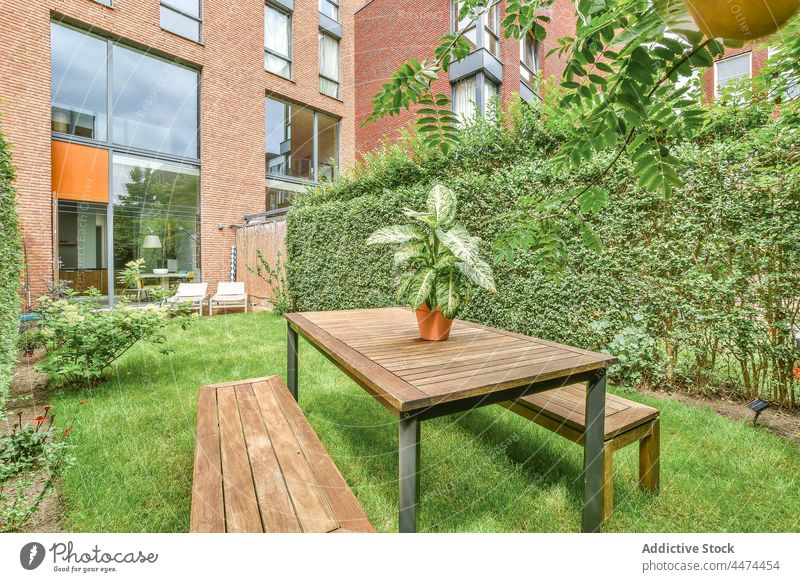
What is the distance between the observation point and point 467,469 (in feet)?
5.21

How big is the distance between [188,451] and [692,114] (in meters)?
2.25

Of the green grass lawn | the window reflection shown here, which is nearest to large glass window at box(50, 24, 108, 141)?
the window reflection

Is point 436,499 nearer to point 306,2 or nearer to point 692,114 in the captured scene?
point 692,114

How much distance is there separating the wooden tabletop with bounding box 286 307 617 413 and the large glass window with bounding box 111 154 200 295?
374 cm

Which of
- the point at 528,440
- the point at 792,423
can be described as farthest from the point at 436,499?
the point at 792,423

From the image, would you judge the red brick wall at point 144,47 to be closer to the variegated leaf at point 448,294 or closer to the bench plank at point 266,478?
the variegated leaf at point 448,294

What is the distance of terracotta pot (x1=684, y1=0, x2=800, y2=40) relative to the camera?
8.8 inches

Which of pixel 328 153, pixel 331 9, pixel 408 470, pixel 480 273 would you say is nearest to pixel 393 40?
pixel 331 9

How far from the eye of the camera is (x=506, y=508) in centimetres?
133

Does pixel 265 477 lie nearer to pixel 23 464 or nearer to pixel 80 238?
pixel 23 464

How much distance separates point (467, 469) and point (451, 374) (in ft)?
2.74

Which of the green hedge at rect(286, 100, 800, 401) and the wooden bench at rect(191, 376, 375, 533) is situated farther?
the green hedge at rect(286, 100, 800, 401)

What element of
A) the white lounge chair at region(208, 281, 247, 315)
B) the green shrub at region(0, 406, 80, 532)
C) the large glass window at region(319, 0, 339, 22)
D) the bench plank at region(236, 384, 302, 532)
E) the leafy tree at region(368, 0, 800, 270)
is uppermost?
the large glass window at region(319, 0, 339, 22)
